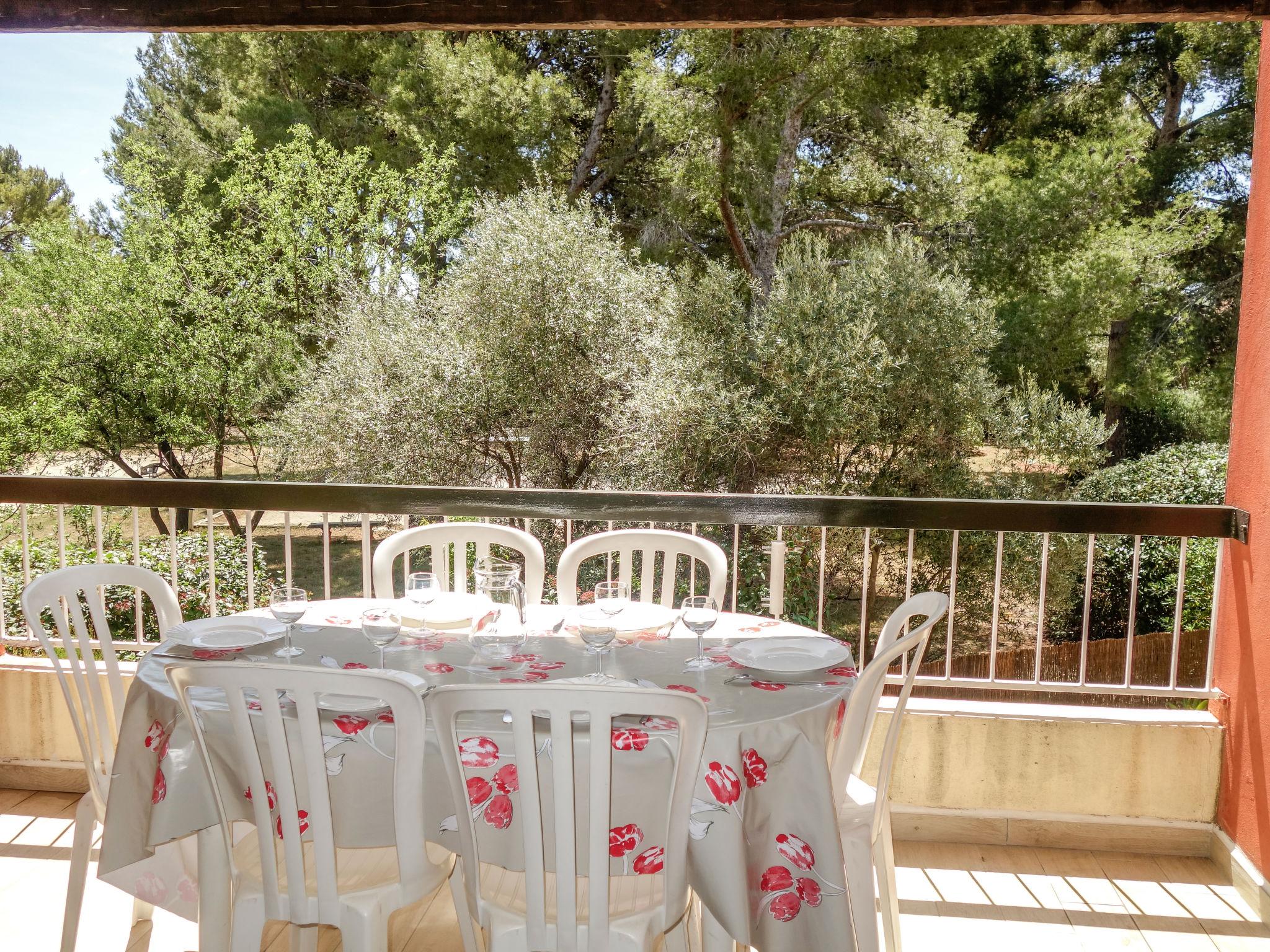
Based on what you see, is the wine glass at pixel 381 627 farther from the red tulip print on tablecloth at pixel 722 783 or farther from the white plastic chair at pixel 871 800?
the white plastic chair at pixel 871 800

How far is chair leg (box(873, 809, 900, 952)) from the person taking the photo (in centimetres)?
207

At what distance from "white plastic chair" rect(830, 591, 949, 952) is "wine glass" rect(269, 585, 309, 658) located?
1.18 metres

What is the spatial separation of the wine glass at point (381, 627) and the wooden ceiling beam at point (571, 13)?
5.48 feet

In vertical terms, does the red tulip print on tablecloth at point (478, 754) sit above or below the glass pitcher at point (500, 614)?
below

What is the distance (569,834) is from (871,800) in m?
0.89

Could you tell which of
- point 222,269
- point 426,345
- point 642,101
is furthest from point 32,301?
point 642,101

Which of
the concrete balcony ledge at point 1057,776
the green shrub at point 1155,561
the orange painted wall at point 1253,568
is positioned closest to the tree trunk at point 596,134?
the green shrub at point 1155,561

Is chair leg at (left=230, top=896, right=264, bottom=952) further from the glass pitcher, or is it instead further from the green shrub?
the green shrub

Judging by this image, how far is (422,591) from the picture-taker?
89.2 inches

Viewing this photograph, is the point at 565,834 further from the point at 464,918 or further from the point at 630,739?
the point at 464,918

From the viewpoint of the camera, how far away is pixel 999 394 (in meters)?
8.33

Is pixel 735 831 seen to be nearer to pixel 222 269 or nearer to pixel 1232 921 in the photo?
pixel 1232 921

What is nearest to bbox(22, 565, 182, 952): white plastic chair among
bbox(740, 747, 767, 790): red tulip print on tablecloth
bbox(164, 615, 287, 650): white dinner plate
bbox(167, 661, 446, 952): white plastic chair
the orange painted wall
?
bbox(164, 615, 287, 650): white dinner plate

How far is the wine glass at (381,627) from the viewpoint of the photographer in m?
1.92
